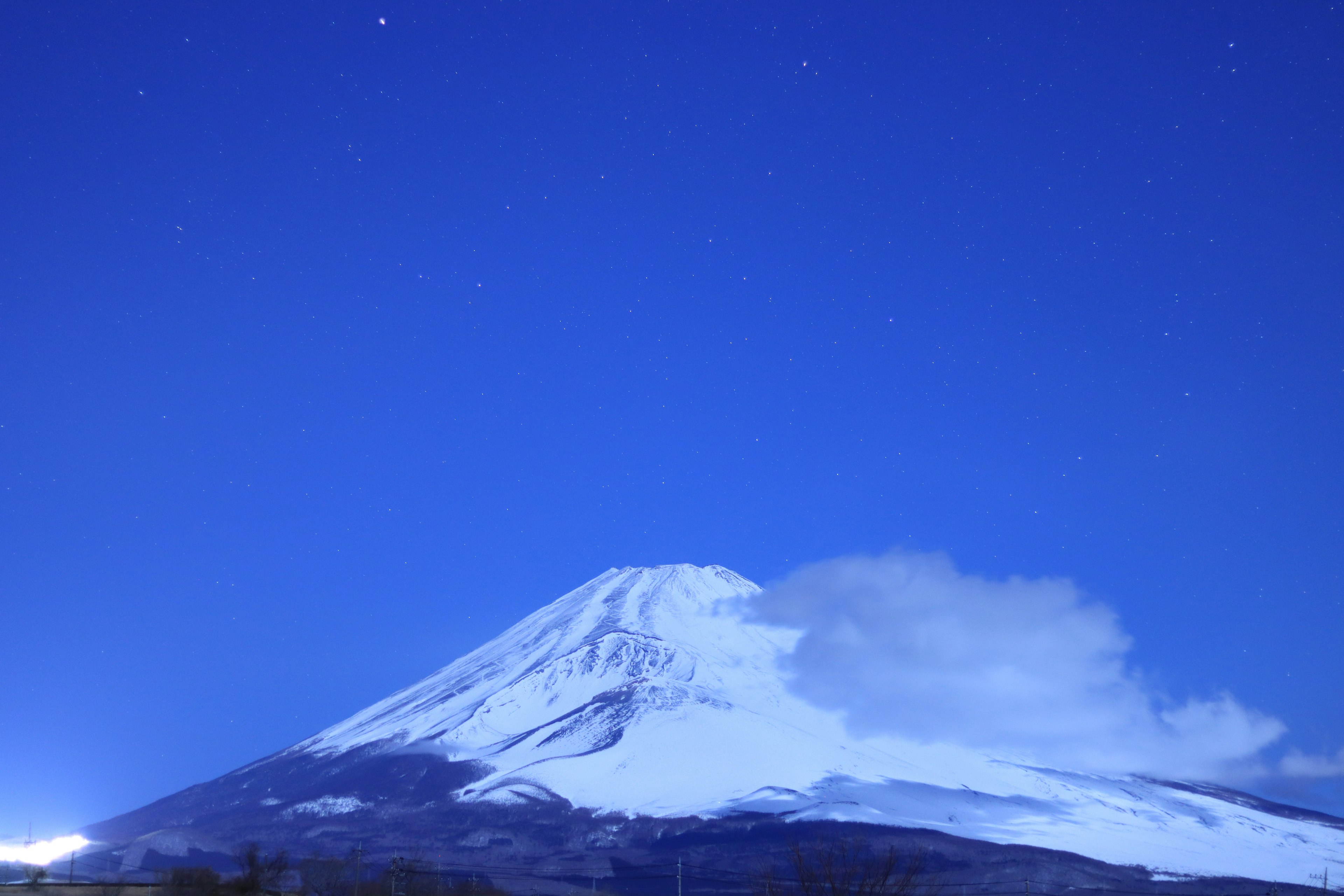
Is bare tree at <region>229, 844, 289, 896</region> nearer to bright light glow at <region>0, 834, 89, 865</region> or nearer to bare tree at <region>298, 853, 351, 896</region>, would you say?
bare tree at <region>298, 853, 351, 896</region>

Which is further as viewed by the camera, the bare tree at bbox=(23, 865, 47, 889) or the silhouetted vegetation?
the silhouetted vegetation

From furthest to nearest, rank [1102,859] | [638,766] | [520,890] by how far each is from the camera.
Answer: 1. [638,766]
2. [1102,859]
3. [520,890]

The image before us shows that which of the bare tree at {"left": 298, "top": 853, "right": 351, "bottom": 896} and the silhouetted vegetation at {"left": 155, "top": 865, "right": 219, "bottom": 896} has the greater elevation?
the silhouetted vegetation at {"left": 155, "top": 865, "right": 219, "bottom": 896}

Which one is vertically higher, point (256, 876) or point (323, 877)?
point (256, 876)

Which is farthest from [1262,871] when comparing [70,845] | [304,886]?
[70,845]

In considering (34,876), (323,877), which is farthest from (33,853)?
(34,876)

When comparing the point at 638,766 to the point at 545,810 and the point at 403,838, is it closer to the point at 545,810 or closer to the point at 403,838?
the point at 545,810

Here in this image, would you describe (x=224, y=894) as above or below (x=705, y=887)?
above

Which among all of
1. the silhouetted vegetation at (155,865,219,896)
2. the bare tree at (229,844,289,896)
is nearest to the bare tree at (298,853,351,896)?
the bare tree at (229,844,289,896)

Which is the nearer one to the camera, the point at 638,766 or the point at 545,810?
the point at 545,810

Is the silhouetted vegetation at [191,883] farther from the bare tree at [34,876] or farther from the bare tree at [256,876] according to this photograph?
the bare tree at [34,876]

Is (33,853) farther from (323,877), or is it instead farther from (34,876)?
(34,876)
